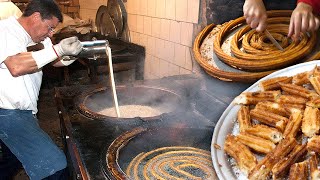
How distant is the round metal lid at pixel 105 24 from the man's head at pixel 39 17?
292 cm

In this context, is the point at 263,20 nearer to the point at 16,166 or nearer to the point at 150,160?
the point at 150,160

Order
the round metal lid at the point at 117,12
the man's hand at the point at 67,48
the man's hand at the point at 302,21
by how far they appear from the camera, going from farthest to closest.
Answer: the round metal lid at the point at 117,12 < the man's hand at the point at 67,48 < the man's hand at the point at 302,21

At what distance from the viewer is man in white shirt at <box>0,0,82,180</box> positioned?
8.65ft

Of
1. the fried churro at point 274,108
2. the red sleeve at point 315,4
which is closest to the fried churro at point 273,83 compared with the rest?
the fried churro at point 274,108

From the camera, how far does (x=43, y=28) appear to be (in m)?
2.98

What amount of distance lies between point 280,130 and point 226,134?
0.28 m

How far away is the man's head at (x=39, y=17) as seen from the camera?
2926 mm

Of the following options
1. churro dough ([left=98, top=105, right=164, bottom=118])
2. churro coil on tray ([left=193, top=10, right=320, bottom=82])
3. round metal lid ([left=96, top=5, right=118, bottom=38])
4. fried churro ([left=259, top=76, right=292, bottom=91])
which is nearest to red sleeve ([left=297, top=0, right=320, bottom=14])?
churro coil on tray ([left=193, top=10, right=320, bottom=82])

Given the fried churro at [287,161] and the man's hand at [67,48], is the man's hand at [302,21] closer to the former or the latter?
the fried churro at [287,161]

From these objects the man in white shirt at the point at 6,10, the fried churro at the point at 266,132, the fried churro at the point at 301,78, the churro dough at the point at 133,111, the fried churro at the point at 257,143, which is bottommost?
the churro dough at the point at 133,111

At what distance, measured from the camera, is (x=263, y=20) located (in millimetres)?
2281

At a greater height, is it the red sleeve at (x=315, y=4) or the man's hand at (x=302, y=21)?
the red sleeve at (x=315, y=4)

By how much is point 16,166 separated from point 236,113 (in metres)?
2.55

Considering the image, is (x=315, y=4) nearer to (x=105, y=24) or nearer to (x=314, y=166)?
(x=314, y=166)
